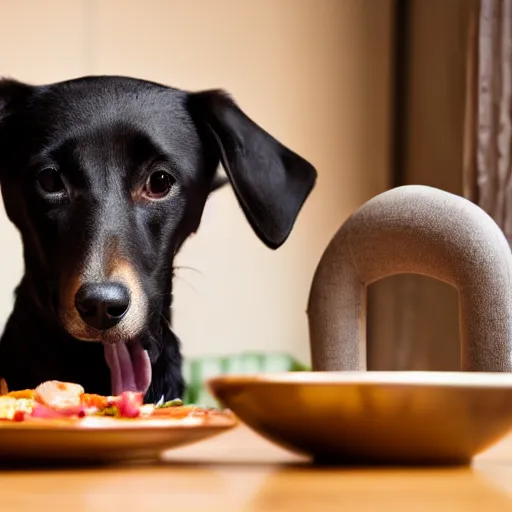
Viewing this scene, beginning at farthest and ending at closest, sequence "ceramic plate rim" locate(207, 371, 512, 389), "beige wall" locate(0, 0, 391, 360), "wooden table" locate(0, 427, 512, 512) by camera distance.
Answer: "beige wall" locate(0, 0, 391, 360) → "ceramic plate rim" locate(207, 371, 512, 389) → "wooden table" locate(0, 427, 512, 512)

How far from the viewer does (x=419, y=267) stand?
1.22m

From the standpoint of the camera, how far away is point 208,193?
4.49 feet

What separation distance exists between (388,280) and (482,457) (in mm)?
1769

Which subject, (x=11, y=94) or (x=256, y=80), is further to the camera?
(x=256, y=80)

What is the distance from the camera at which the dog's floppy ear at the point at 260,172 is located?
130cm

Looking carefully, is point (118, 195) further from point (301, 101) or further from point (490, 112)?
point (490, 112)

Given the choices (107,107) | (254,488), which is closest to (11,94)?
(107,107)

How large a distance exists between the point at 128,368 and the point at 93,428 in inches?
27.6

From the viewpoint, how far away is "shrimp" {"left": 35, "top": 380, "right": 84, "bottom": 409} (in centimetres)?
73

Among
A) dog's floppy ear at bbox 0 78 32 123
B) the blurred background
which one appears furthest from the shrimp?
the blurred background

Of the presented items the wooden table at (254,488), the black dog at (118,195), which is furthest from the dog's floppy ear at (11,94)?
the wooden table at (254,488)

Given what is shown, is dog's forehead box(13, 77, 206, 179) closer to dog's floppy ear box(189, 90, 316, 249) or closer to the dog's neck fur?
dog's floppy ear box(189, 90, 316, 249)

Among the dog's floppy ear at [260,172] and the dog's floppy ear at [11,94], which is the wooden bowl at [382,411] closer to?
the dog's floppy ear at [260,172]

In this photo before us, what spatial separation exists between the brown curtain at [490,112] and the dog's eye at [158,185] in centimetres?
116
